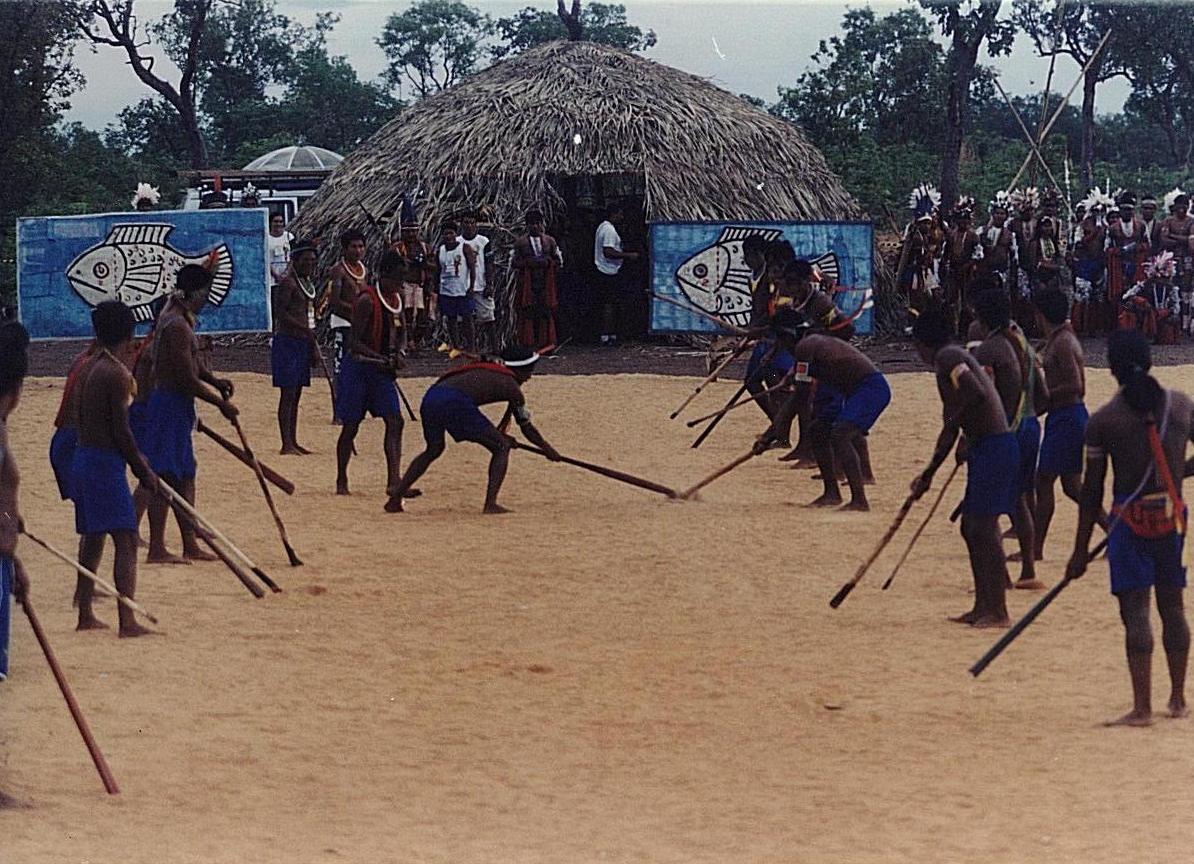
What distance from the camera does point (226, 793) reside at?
5609mm

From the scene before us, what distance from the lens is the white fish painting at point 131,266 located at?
19922 millimetres

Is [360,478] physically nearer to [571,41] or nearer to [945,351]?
[945,351]

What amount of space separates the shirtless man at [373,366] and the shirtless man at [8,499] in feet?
17.8

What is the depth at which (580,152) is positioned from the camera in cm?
2119

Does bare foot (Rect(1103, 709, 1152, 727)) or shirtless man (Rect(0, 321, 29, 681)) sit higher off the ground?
shirtless man (Rect(0, 321, 29, 681))

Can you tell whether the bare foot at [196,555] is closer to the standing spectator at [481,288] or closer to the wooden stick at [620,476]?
the wooden stick at [620,476]

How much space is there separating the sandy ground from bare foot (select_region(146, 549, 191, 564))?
0.11m

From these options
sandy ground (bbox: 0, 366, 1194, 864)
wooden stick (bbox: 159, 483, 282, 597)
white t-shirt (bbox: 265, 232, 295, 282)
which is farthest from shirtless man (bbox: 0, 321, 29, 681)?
white t-shirt (bbox: 265, 232, 295, 282)

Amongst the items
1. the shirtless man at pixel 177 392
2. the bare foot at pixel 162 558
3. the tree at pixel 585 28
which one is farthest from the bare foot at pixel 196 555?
the tree at pixel 585 28

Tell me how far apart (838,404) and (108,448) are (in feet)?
16.6

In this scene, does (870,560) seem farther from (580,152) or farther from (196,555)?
(580,152)

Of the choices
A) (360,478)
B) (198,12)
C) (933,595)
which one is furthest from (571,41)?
(933,595)

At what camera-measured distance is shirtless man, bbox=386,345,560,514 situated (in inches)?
423

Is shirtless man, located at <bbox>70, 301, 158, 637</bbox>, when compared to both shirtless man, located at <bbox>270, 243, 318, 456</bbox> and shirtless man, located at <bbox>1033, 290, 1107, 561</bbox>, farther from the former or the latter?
shirtless man, located at <bbox>270, 243, 318, 456</bbox>
